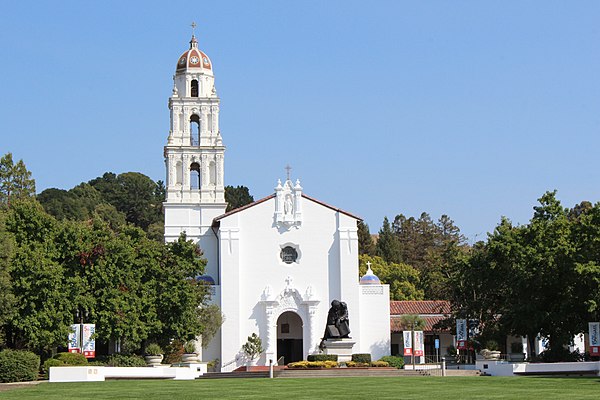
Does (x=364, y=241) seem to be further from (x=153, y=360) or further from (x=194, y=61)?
(x=153, y=360)

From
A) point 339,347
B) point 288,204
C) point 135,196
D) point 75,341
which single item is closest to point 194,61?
point 288,204

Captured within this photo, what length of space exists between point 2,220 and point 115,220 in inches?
3065

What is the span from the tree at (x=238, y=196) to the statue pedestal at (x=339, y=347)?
67091 millimetres

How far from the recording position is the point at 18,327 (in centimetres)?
5216

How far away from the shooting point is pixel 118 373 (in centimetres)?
4916

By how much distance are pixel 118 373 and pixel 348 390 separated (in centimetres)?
1650

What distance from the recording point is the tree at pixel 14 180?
8625 cm

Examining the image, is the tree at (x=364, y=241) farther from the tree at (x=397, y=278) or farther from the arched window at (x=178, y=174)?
the arched window at (x=178, y=174)

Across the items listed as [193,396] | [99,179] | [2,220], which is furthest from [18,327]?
[99,179]

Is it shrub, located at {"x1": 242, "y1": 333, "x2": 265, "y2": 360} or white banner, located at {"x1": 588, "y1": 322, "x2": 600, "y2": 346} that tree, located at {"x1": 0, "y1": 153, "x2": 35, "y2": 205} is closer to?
shrub, located at {"x1": 242, "y1": 333, "x2": 265, "y2": 360}

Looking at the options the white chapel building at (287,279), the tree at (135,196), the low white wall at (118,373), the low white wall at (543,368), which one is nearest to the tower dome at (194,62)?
the white chapel building at (287,279)

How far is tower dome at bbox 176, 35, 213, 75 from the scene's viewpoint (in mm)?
75188

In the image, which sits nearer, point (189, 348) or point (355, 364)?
point (355, 364)

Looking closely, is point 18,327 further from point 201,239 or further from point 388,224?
point 388,224
